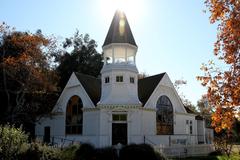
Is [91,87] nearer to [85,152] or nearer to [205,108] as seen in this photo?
[85,152]

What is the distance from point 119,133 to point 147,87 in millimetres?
6509

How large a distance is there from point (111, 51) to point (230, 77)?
61.4 ft

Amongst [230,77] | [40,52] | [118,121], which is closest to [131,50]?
Answer: [118,121]

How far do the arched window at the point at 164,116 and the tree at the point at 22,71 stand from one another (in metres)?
11.0

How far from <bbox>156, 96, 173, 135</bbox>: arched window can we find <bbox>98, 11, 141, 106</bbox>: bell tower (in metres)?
3.41

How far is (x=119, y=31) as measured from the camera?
28641 millimetres

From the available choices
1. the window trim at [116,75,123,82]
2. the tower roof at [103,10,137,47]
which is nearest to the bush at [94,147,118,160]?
the window trim at [116,75,123,82]

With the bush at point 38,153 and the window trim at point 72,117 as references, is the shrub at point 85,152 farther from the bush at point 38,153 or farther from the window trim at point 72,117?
the bush at point 38,153

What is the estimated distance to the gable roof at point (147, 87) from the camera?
29.1 meters

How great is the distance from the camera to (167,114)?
30719mm

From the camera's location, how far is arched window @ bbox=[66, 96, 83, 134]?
29.7 meters

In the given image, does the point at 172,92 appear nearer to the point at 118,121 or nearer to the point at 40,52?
the point at 118,121

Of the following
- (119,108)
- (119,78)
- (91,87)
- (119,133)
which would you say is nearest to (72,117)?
(91,87)

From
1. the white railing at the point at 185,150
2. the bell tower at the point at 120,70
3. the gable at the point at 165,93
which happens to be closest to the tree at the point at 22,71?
the bell tower at the point at 120,70
